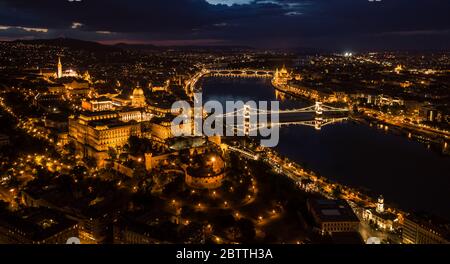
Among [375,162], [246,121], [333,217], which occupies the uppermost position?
[246,121]

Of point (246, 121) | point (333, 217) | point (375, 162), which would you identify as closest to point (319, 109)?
point (246, 121)

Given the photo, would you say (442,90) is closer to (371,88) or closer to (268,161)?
(371,88)

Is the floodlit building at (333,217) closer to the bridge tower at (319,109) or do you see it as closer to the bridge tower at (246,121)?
the bridge tower at (246,121)

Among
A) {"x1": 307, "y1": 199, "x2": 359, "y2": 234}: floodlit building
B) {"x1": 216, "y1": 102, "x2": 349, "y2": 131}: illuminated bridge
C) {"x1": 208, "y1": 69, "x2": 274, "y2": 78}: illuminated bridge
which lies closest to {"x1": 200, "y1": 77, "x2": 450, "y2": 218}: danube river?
{"x1": 216, "y1": 102, "x2": 349, "y2": 131}: illuminated bridge

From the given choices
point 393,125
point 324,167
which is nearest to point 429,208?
point 324,167

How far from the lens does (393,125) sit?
43.3 ft

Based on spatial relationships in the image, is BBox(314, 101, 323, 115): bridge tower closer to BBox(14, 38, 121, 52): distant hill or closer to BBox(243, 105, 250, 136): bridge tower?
BBox(243, 105, 250, 136): bridge tower

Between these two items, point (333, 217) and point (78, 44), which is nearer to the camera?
point (333, 217)

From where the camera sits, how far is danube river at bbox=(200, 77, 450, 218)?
7098 millimetres

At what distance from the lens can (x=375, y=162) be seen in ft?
29.9

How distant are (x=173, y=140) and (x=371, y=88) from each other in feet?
47.4

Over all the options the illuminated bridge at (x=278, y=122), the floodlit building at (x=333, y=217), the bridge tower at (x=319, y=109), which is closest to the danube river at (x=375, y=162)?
the illuminated bridge at (x=278, y=122)

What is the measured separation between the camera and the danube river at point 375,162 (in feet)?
23.3

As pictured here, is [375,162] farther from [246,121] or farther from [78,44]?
[78,44]
